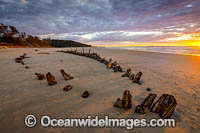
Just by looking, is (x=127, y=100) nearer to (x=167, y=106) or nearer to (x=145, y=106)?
(x=145, y=106)

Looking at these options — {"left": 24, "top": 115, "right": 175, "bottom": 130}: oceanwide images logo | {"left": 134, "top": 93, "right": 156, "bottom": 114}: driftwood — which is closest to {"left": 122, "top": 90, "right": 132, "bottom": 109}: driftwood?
{"left": 134, "top": 93, "right": 156, "bottom": 114}: driftwood

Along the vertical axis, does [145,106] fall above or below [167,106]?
below

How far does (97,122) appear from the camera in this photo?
2.20 metres

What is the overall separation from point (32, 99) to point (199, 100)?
19.4ft

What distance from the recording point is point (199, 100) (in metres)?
3.21

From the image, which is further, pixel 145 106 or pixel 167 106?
pixel 145 106

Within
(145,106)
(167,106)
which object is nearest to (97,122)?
(145,106)

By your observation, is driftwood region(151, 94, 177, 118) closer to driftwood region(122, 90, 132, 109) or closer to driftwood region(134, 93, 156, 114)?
driftwood region(134, 93, 156, 114)

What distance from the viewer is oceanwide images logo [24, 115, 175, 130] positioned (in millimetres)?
2104

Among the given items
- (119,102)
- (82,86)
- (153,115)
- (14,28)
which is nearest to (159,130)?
(153,115)

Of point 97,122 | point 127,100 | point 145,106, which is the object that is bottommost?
point 97,122

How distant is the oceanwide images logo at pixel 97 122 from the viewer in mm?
2104

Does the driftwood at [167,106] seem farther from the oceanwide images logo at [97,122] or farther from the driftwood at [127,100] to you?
the driftwood at [127,100]

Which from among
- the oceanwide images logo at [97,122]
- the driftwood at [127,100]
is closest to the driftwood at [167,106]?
the oceanwide images logo at [97,122]
